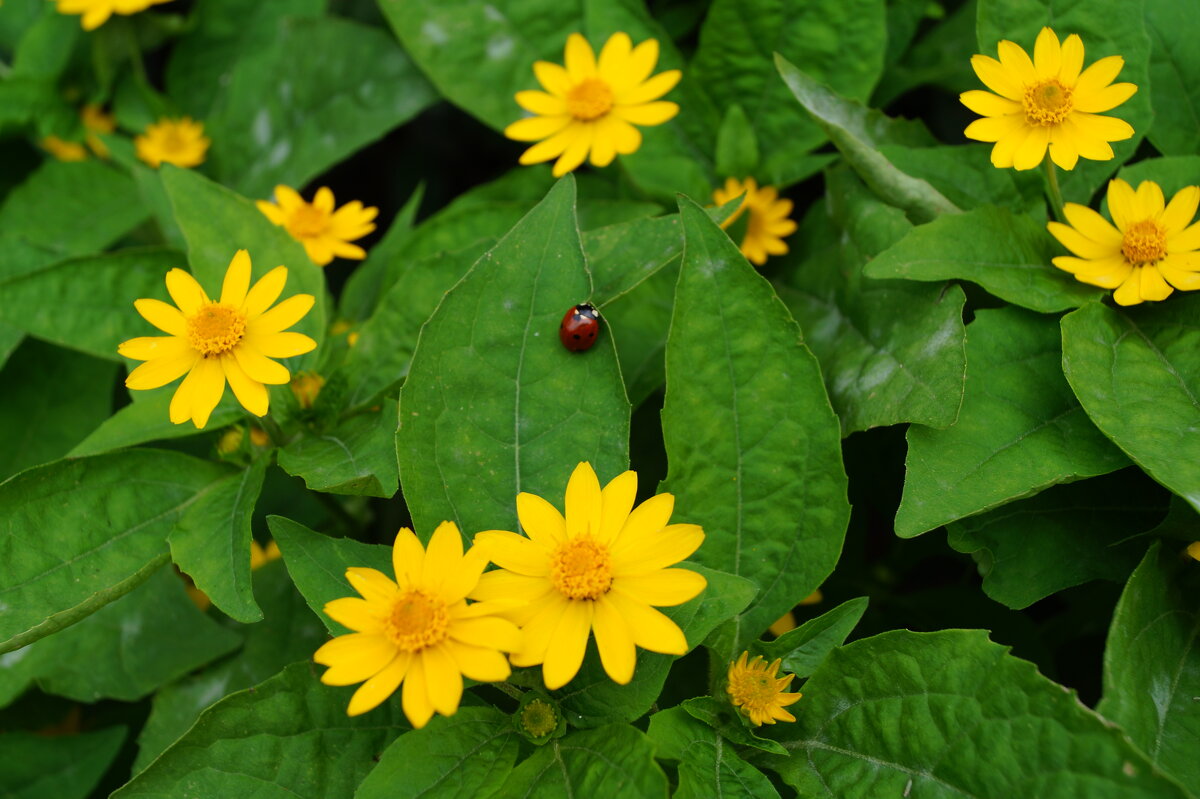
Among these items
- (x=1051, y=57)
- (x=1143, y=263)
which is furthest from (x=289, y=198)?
(x=1143, y=263)

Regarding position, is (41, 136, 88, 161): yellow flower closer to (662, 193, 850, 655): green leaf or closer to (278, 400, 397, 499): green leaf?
(278, 400, 397, 499): green leaf

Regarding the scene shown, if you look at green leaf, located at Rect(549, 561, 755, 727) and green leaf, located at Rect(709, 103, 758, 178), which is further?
green leaf, located at Rect(709, 103, 758, 178)

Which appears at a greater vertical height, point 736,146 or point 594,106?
point 594,106

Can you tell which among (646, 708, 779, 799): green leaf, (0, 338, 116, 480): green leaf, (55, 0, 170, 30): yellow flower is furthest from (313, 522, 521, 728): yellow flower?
(55, 0, 170, 30): yellow flower

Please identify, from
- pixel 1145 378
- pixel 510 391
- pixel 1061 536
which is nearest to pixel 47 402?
pixel 510 391

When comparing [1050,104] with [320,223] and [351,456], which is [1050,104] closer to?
[351,456]

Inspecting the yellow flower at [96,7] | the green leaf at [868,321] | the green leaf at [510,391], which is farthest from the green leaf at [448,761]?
the yellow flower at [96,7]
